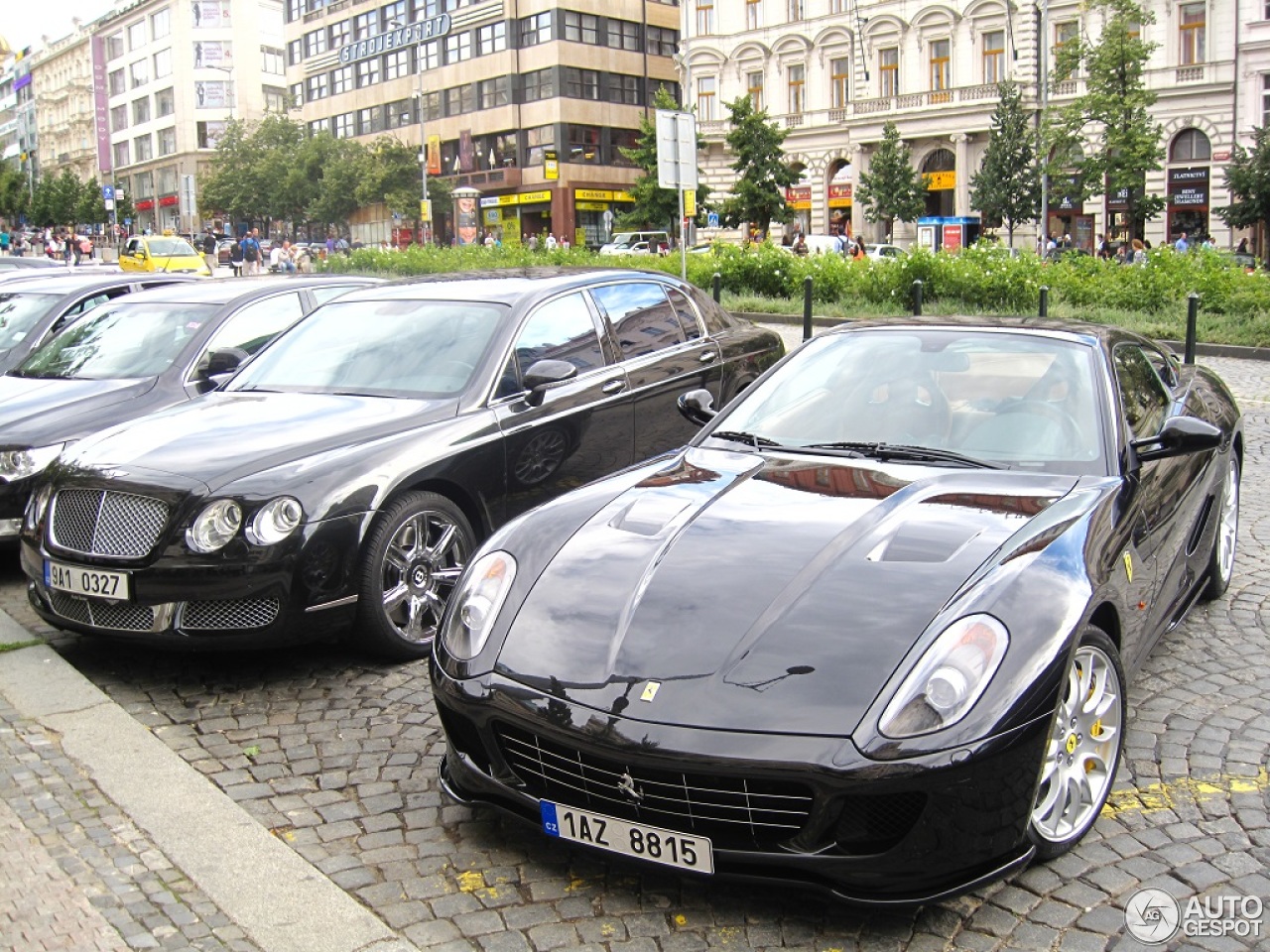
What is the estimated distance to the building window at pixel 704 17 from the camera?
6438cm

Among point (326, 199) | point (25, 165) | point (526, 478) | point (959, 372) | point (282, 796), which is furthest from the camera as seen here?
→ point (25, 165)

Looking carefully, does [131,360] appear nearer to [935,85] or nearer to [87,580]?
[87,580]

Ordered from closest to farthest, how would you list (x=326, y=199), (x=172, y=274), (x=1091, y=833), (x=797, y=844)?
(x=797, y=844) → (x=1091, y=833) → (x=172, y=274) → (x=326, y=199)

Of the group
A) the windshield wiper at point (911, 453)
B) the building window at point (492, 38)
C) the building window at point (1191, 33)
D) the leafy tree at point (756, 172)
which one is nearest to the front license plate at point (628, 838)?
the windshield wiper at point (911, 453)

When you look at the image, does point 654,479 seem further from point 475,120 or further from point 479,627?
point 475,120

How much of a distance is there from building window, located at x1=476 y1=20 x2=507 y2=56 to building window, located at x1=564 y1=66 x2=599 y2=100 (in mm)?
4400

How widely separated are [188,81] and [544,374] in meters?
102

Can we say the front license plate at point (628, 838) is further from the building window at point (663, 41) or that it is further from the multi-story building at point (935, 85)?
the building window at point (663, 41)

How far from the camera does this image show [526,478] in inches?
234

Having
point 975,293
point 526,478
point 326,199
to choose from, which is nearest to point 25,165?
point 326,199

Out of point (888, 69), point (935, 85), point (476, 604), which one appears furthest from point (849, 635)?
point (888, 69)

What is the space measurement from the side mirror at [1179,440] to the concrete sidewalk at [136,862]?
2877mm

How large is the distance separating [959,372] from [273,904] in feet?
9.59

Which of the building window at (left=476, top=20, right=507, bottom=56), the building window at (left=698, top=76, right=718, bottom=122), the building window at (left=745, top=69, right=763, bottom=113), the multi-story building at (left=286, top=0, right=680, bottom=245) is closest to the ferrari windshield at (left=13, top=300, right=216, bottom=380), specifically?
the multi-story building at (left=286, top=0, right=680, bottom=245)
